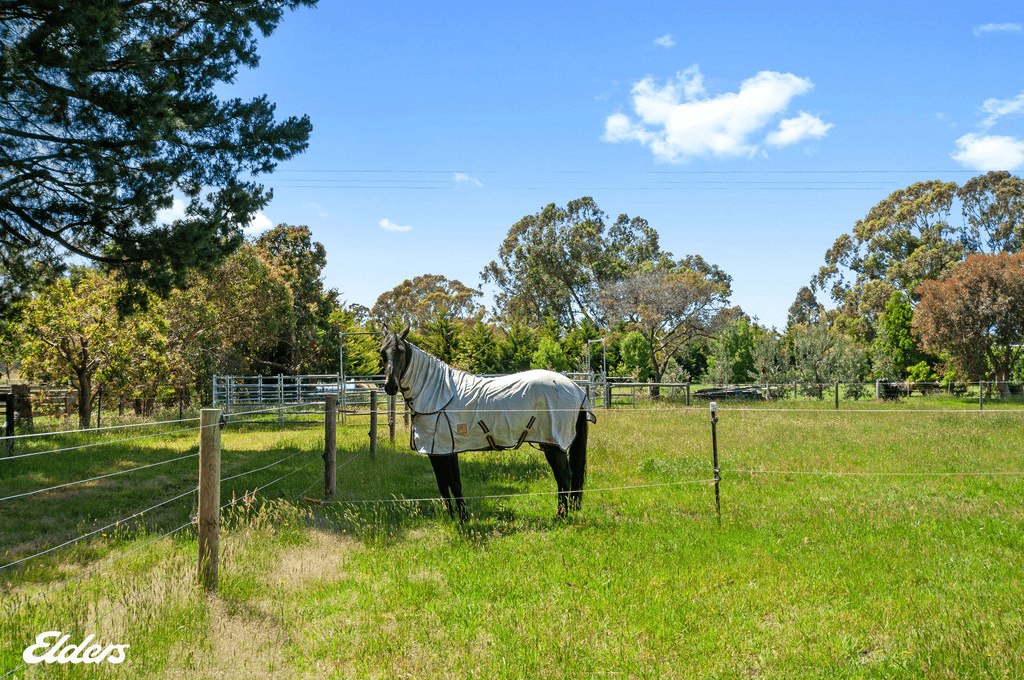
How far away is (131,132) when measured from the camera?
8562mm

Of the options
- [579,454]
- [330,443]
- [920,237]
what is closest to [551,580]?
[579,454]

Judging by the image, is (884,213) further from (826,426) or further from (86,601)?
(86,601)

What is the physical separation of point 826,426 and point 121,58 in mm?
14966

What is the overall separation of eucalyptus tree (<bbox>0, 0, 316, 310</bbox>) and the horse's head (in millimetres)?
5318

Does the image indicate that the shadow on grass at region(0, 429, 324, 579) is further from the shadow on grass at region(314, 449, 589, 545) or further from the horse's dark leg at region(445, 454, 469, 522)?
the horse's dark leg at region(445, 454, 469, 522)

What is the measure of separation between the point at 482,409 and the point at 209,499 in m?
2.88

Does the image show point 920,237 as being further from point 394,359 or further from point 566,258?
point 394,359

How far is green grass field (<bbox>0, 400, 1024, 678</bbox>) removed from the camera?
333cm

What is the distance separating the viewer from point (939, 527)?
5.50 meters

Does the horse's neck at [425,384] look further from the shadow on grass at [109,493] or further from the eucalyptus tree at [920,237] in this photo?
the eucalyptus tree at [920,237]

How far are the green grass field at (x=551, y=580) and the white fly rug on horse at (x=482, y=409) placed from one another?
0.80 metres

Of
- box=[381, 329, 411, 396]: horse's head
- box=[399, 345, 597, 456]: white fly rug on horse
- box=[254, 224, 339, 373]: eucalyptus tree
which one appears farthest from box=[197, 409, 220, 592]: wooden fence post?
box=[254, 224, 339, 373]: eucalyptus tree

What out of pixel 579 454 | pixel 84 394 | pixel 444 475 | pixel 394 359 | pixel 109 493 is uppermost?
pixel 394 359

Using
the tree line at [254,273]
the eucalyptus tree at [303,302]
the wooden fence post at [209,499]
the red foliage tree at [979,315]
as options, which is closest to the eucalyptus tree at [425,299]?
the tree line at [254,273]
